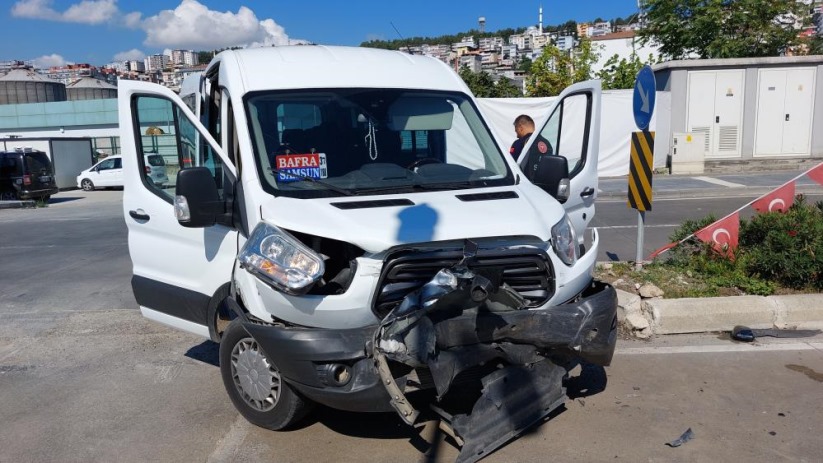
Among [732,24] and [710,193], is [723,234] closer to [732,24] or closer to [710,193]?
[710,193]

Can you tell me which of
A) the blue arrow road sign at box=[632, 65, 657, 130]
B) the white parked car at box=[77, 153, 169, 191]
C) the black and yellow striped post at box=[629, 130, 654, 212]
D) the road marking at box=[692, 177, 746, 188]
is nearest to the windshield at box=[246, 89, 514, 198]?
the blue arrow road sign at box=[632, 65, 657, 130]

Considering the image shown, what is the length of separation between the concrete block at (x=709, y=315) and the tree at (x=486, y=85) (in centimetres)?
2608

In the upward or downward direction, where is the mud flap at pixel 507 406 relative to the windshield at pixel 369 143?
downward

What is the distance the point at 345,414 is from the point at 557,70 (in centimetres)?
2501

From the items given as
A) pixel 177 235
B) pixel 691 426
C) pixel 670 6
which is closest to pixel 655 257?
pixel 691 426

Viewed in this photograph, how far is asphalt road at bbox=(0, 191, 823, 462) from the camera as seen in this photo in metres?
4.09

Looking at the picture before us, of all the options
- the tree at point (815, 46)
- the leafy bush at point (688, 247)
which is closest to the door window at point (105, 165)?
the leafy bush at point (688, 247)

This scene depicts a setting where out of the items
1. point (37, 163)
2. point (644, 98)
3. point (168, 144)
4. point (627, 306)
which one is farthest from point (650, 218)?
point (37, 163)

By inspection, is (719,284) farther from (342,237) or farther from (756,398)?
(342,237)

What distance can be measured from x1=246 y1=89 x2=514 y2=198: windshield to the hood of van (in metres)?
0.24

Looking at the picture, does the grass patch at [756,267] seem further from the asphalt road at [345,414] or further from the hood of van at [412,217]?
the hood of van at [412,217]

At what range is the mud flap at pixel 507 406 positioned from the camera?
373cm

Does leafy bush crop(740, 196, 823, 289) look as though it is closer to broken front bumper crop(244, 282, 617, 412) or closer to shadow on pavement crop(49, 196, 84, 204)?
broken front bumper crop(244, 282, 617, 412)

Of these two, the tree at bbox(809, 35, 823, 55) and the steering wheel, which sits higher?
the tree at bbox(809, 35, 823, 55)
